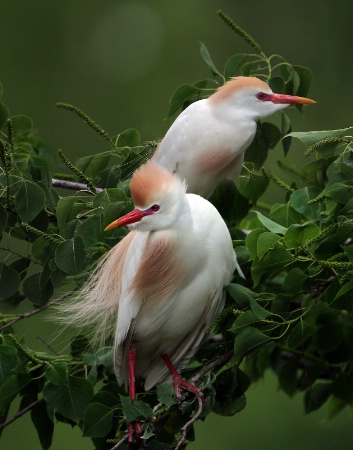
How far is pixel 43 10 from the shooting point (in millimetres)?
8875

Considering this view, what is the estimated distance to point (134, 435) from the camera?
5.49 ft

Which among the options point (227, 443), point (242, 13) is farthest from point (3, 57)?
point (227, 443)

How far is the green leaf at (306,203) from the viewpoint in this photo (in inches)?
70.8

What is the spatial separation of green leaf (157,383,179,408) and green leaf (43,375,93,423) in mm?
156

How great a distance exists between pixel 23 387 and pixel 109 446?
191 millimetres

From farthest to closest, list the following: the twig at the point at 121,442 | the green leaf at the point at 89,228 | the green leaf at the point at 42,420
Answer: the green leaf at the point at 42,420 → the green leaf at the point at 89,228 → the twig at the point at 121,442

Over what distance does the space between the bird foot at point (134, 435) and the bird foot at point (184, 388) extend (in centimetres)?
9

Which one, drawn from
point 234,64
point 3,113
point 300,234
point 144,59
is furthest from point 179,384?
point 144,59

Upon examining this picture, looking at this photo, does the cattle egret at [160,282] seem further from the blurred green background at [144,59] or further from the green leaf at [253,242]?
the blurred green background at [144,59]

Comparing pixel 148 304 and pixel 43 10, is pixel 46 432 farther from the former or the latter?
pixel 43 10

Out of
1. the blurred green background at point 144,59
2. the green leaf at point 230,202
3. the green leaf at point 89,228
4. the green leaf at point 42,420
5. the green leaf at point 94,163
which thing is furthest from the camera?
the blurred green background at point 144,59

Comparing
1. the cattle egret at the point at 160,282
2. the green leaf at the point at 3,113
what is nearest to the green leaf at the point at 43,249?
the cattle egret at the point at 160,282

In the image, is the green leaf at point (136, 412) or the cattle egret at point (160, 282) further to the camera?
the cattle egret at point (160, 282)

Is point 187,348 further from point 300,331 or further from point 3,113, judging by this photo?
point 3,113
